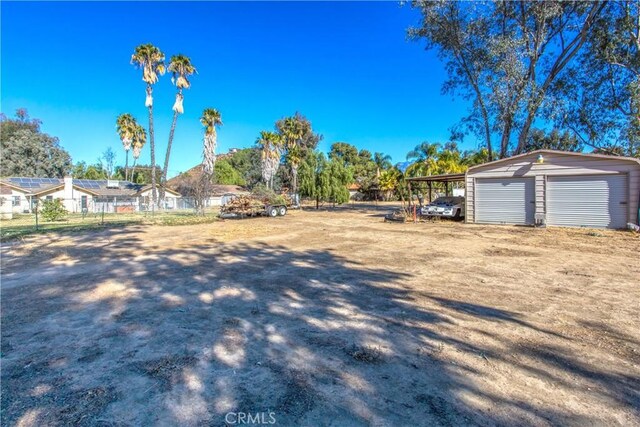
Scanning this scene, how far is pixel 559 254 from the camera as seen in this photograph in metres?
8.00

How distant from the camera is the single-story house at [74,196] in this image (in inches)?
1235

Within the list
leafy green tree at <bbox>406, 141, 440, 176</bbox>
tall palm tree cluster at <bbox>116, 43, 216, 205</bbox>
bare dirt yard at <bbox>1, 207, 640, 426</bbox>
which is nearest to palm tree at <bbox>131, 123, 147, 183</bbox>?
tall palm tree cluster at <bbox>116, 43, 216, 205</bbox>

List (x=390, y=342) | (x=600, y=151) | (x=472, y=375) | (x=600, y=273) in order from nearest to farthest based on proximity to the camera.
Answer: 1. (x=472, y=375)
2. (x=390, y=342)
3. (x=600, y=273)
4. (x=600, y=151)

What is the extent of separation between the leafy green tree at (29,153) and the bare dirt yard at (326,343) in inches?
1892

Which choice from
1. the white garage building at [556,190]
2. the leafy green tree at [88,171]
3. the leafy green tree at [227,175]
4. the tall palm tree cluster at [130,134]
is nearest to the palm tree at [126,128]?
the tall palm tree cluster at [130,134]

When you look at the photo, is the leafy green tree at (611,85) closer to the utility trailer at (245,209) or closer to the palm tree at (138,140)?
the utility trailer at (245,209)

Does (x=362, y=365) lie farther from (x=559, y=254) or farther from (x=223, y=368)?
(x=559, y=254)

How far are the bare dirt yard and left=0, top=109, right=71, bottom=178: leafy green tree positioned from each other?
48.1m

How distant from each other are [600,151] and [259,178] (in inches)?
1611

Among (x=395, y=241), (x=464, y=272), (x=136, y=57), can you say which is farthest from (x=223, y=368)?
(x=136, y=57)

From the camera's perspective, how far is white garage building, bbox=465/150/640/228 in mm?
12578

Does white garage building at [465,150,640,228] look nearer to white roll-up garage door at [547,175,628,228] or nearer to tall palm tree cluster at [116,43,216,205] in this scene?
white roll-up garage door at [547,175,628,228]

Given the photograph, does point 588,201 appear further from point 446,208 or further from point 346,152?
point 346,152
